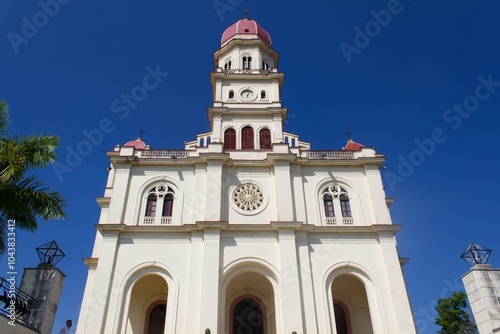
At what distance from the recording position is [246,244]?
60.8ft

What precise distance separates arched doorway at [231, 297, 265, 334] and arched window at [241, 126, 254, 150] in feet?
30.9

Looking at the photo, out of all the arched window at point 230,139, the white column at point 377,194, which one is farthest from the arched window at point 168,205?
the white column at point 377,194

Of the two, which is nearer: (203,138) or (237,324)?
(237,324)

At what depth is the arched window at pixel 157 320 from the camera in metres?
19.2

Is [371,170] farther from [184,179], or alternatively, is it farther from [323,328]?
[184,179]

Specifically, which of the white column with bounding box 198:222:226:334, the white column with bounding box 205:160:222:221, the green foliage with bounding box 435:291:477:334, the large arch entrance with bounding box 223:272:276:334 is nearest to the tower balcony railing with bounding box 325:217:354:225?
the large arch entrance with bounding box 223:272:276:334

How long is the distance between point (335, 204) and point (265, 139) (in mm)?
6398

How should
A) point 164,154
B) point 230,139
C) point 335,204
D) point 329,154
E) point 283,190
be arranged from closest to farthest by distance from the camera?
1. point 283,190
2. point 335,204
3. point 164,154
4. point 329,154
5. point 230,139

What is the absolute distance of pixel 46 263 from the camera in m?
13.8

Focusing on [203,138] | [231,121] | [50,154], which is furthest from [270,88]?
[50,154]

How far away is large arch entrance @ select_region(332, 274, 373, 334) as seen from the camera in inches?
752

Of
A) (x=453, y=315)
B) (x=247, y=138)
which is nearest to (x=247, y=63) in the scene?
(x=247, y=138)

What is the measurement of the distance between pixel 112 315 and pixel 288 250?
29.5 ft

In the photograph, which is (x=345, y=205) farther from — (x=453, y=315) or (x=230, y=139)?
(x=453, y=315)
